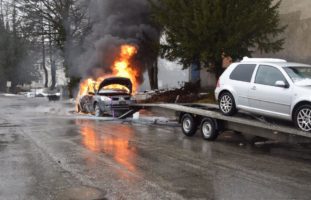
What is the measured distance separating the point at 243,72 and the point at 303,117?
7.55 ft

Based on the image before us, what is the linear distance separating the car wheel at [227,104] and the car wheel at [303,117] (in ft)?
6.62

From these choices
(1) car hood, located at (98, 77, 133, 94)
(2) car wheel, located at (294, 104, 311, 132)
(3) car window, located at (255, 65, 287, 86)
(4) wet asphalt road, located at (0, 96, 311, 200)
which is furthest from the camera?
(1) car hood, located at (98, 77, 133, 94)

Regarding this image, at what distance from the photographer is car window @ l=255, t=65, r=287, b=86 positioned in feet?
32.9

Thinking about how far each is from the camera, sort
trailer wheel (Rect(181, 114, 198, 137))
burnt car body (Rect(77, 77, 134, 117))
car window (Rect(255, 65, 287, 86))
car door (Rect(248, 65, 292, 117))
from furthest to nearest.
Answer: burnt car body (Rect(77, 77, 134, 117)) → trailer wheel (Rect(181, 114, 198, 137)) → car window (Rect(255, 65, 287, 86)) → car door (Rect(248, 65, 292, 117))

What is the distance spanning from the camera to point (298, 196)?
6367 millimetres

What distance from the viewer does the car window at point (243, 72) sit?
1085cm

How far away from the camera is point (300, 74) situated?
32.4 ft

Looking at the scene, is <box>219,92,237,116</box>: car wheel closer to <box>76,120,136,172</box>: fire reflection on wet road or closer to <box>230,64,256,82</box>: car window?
<box>230,64,256,82</box>: car window

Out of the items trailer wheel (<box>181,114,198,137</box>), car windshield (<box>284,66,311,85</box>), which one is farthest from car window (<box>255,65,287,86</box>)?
trailer wheel (<box>181,114,198,137</box>)

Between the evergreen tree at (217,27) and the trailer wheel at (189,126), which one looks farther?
the evergreen tree at (217,27)

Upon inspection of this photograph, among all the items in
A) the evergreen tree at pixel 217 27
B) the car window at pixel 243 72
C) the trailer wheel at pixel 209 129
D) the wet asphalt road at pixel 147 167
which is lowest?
the wet asphalt road at pixel 147 167

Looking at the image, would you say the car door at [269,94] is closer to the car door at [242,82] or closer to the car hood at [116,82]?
the car door at [242,82]

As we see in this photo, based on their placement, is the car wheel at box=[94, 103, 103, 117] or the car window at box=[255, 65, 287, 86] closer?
the car window at box=[255, 65, 287, 86]

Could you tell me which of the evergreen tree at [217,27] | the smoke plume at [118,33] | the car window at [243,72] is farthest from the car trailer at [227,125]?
the smoke plume at [118,33]
